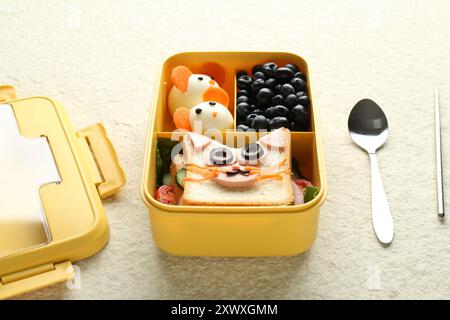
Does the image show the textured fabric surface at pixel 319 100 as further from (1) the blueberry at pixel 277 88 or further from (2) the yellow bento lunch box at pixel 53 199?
(1) the blueberry at pixel 277 88

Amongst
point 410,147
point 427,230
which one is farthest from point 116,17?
point 427,230

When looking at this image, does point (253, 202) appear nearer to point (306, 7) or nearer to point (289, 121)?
point (289, 121)

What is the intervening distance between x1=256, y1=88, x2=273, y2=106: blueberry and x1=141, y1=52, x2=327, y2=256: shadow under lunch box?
0.07 m

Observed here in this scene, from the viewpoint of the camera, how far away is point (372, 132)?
3.51 feet

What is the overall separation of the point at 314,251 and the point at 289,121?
21 cm

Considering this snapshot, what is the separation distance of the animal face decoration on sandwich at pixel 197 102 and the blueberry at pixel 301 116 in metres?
0.10

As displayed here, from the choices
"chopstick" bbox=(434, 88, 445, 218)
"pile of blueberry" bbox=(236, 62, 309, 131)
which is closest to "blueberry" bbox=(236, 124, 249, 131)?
"pile of blueberry" bbox=(236, 62, 309, 131)

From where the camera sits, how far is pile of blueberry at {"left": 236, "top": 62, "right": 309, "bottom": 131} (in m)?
0.97

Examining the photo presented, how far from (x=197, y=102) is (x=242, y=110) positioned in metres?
0.08

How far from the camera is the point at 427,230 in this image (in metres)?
0.92

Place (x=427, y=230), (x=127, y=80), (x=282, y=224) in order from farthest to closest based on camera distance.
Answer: (x=127, y=80), (x=427, y=230), (x=282, y=224)

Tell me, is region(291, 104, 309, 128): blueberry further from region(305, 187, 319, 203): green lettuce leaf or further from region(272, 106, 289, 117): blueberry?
region(305, 187, 319, 203): green lettuce leaf

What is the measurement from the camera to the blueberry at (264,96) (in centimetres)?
101

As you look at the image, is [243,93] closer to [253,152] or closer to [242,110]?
[242,110]
